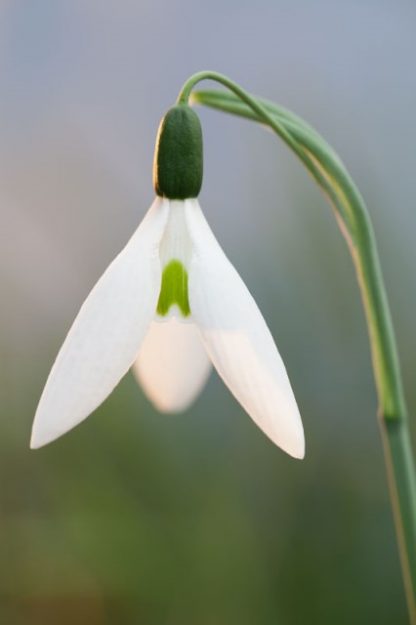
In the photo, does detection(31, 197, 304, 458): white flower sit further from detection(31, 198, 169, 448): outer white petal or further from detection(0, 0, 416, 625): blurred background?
detection(0, 0, 416, 625): blurred background

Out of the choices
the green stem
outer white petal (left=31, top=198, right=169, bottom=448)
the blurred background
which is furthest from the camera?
the blurred background

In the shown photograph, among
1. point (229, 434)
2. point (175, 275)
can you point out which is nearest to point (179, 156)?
point (175, 275)

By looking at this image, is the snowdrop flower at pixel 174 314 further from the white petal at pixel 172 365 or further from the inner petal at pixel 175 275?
the white petal at pixel 172 365

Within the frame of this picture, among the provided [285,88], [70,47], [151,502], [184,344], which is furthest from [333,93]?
[184,344]

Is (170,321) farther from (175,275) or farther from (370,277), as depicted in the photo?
(370,277)

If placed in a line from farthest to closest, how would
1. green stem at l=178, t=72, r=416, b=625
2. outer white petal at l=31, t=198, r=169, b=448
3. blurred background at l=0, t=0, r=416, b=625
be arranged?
blurred background at l=0, t=0, r=416, b=625 < green stem at l=178, t=72, r=416, b=625 < outer white petal at l=31, t=198, r=169, b=448

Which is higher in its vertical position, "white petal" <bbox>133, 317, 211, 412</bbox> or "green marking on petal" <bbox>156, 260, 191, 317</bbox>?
"green marking on petal" <bbox>156, 260, 191, 317</bbox>

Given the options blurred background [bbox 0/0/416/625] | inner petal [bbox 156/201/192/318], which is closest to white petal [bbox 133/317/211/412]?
inner petal [bbox 156/201/192/318]

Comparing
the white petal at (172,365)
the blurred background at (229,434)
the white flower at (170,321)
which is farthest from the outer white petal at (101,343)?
the blurred background at (229,434)
